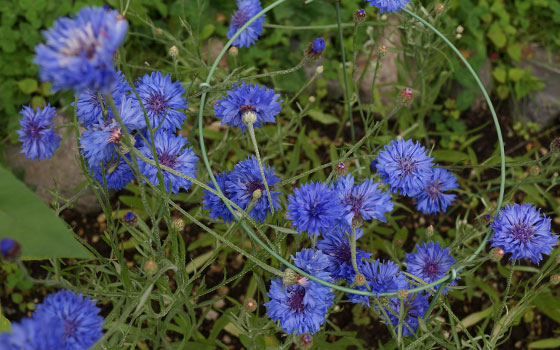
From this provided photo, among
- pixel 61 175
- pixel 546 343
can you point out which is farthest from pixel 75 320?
pixel 546 343

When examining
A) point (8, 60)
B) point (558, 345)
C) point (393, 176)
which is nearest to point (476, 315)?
point (558, 345)

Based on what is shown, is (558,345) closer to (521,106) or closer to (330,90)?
(521,106)

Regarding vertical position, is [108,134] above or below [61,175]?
below

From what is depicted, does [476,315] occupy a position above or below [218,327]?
above

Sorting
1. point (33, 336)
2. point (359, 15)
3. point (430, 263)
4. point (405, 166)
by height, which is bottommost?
point (33, 336)

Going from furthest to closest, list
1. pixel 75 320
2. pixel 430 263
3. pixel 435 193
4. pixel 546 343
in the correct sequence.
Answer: pixel 546 343, pixel 435 193, pixel 430 263, pixel 75 320

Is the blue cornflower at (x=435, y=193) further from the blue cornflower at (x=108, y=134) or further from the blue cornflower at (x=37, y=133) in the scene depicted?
the blue cornflower at (x=37, y=133)

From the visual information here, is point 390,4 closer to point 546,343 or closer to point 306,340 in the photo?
point 306,340

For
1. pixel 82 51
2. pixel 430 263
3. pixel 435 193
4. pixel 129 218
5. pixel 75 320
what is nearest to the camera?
pixel 82 51
